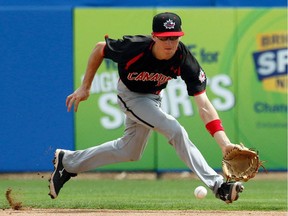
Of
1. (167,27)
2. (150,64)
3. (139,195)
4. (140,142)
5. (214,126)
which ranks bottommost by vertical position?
(139,195)

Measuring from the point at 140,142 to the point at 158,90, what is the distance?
1.55ft

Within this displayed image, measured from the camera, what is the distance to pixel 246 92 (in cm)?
1259

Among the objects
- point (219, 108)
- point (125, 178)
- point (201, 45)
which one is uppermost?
point (201, 45)

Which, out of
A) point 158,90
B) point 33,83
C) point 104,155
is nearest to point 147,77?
point 158,90

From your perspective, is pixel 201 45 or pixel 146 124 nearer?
pixel 146 124

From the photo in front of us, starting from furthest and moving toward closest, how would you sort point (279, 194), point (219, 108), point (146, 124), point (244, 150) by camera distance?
point (219, 108) → point (279, 194) → point (146, 124) → point (244, 150)

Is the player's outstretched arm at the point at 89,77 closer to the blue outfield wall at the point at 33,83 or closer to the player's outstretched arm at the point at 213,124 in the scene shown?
the player's outstretched arm at the point at 213,124

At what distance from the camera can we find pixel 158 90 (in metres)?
7.70

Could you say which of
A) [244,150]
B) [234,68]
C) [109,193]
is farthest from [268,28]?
[244,150]

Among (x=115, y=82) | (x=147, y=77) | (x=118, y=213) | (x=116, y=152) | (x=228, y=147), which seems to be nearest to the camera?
(x=228, y=147)

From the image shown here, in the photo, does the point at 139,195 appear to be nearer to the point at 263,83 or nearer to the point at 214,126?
the point at 214,126

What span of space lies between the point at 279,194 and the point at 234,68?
274 cm

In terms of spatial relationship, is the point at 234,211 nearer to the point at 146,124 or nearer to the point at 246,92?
the point at 146,124

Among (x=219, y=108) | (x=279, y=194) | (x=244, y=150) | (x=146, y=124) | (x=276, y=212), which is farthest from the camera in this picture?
(x=219, y=108)
